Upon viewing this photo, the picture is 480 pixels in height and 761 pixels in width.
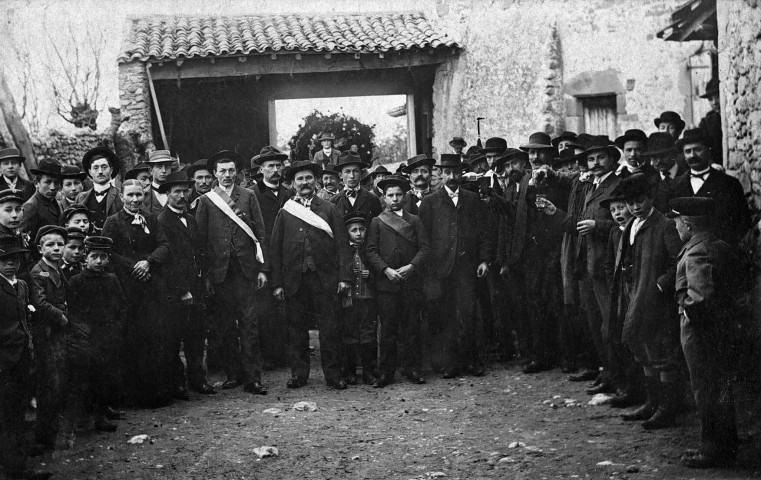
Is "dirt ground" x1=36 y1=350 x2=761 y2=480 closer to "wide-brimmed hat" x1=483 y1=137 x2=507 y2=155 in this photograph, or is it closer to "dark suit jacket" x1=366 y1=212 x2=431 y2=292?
"dark suit jacket" x1=366 y1=212 x2=431 y2=292

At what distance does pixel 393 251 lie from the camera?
311 inches

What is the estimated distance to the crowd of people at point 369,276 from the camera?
5.53 meters

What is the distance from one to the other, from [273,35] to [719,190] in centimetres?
1079

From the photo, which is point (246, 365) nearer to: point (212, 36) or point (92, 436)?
point (92, 436)

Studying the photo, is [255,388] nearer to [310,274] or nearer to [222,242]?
[310,274]

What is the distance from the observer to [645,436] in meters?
5.63

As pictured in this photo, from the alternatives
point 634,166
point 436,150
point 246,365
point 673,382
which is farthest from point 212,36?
point 673,382

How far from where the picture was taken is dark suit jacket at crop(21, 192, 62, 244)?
681 cm

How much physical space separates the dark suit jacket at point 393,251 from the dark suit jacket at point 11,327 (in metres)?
3.52

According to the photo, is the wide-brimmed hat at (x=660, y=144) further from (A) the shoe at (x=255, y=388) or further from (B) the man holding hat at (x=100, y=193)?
(B) the man holding hat at (x=100, y=193)

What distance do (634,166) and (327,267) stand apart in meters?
2.93

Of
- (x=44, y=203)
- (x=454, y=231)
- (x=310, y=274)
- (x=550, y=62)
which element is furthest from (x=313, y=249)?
(x=550, y=62)

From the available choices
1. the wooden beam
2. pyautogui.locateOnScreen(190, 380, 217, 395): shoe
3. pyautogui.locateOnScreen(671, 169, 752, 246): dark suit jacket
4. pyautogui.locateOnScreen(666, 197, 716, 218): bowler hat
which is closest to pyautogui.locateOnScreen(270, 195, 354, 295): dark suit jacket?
pyautogui.locateOnScreen(190, 380, 217, 395): shoe

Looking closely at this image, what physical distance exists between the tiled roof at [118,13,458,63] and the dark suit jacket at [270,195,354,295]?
7553mm
